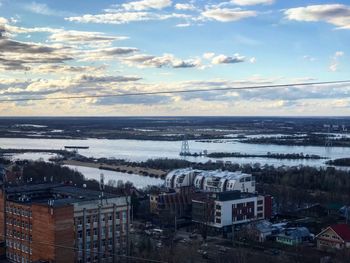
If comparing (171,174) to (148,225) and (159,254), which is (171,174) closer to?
(148,225)

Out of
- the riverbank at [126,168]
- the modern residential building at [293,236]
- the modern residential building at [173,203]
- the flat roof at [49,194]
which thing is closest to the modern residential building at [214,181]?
the modern residential building at [173,203]

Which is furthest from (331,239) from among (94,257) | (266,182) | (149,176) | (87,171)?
(87,171)

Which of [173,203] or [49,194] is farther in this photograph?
[173,203]

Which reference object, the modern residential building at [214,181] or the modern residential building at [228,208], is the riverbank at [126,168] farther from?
the modern residential building at [228,208]

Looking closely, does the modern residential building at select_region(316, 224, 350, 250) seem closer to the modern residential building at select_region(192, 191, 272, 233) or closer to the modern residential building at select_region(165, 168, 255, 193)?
the modern residential building at select_region(192, 191, 272, 233)

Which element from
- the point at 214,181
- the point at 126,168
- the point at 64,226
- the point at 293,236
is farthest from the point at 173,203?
the point at 126,168

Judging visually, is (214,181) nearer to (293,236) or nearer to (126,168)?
(293,236)

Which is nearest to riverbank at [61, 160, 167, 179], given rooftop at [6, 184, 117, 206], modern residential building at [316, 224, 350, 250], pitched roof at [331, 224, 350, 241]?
modern residential building at [316, 224, 350, 250]
